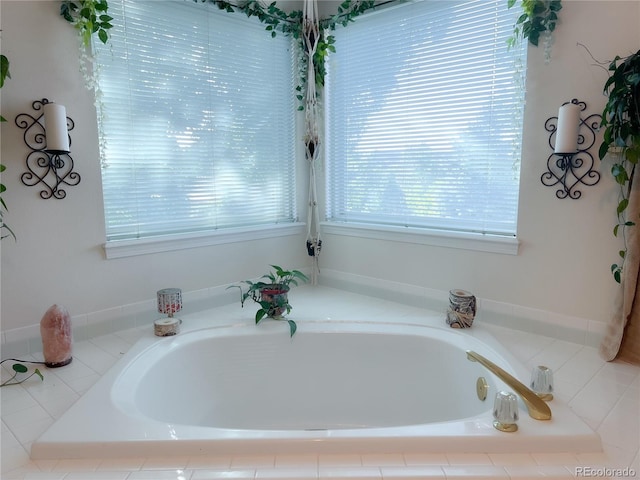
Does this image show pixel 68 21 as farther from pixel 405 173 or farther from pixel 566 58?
pixel 566 58

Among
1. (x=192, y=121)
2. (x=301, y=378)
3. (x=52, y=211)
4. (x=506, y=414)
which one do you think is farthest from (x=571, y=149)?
(x=52, y=211)

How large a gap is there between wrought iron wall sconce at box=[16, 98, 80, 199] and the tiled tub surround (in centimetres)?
73

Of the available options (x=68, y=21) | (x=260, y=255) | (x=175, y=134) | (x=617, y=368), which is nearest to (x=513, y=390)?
(x=617, y=368)

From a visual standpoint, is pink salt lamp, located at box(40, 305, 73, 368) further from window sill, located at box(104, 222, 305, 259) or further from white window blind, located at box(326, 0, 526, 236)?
white window blind, located at box(326, 0, 526, 236)

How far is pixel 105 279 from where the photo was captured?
1938mm

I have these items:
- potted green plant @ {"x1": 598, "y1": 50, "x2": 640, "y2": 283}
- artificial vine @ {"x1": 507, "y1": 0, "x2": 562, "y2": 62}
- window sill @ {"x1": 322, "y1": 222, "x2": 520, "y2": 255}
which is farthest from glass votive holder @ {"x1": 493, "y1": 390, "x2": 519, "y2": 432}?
artificial vine @ {"x1": 507, "y1": 0, "x2": 562, "y2": 62}

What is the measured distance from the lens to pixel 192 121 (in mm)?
2186

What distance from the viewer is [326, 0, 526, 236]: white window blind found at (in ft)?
6.42

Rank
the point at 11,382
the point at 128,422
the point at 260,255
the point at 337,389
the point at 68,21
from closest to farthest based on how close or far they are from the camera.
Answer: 1. the point at 128,422
2. the point at 11,382
3. the point at 68,21
4. the point at 337,389
5. the point at 260,255

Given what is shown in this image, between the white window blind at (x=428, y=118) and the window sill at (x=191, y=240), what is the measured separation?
402mm

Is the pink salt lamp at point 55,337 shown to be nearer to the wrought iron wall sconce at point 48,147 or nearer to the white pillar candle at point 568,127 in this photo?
the wrought iron wall sconce at point 48,147

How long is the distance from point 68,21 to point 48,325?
1260 mm

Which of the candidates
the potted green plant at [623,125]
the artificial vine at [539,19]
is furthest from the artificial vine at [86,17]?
the potted green plant at [623,125]

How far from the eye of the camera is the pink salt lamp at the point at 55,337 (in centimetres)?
160
